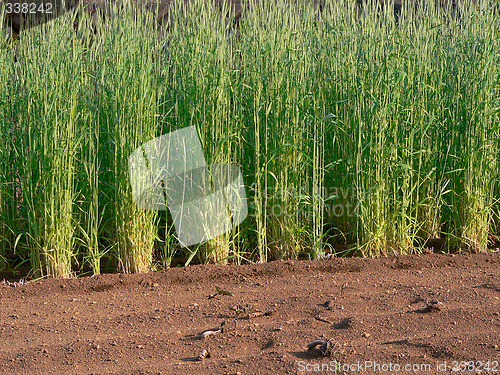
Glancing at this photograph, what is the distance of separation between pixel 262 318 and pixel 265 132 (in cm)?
122

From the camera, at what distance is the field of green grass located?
333 centimetres

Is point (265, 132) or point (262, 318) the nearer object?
point (262, 318)

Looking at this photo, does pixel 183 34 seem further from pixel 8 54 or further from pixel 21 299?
pixel 21 299

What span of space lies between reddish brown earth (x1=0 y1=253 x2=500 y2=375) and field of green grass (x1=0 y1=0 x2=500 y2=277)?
22 cm

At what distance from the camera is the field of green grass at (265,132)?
333cm

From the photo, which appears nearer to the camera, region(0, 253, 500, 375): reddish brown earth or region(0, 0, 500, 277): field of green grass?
region(0, 253, 500, 375): reddish brown earth

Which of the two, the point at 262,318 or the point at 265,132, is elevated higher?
the point at 265,132

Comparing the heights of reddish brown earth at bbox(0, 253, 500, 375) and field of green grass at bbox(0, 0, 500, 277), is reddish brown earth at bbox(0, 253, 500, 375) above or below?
below

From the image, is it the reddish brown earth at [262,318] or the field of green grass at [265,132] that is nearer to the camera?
the reddish brown earth at [262,318]

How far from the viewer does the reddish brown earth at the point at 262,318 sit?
7.70 feet

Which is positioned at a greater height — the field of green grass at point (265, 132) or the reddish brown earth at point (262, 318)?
the field of green grass at point (265, 132)

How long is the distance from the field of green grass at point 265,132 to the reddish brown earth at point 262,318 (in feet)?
0.71

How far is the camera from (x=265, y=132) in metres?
3.55

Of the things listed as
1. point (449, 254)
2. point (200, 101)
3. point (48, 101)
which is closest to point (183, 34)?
point (200, 101)
